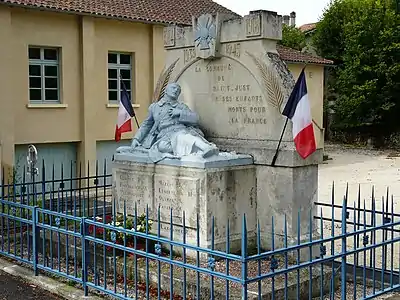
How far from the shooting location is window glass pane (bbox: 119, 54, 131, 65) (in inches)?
691

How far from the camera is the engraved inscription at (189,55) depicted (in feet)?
26.5

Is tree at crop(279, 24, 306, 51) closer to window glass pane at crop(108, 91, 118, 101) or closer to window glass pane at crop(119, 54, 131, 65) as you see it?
window glass pane at crop(119, 54, 131, 65)

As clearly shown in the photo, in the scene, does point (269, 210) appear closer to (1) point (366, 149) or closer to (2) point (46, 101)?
(2) point (46, 101)

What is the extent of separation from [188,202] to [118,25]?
11193 mm

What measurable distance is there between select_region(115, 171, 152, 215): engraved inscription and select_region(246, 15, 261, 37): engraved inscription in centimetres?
218

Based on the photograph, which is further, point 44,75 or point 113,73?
point 113,73

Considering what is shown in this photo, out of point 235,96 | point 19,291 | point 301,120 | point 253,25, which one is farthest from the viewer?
point 235,96

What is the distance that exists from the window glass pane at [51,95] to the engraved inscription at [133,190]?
8.70 meters

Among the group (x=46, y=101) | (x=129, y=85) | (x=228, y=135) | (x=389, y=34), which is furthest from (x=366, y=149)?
(x=228, y=135)

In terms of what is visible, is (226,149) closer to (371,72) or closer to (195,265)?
(195,265)

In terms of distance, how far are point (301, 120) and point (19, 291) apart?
3.59 m

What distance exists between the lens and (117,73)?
1739 cm

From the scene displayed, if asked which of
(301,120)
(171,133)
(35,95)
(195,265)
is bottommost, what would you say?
(195,265)

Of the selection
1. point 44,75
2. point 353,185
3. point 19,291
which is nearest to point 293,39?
point 353,185
